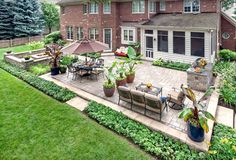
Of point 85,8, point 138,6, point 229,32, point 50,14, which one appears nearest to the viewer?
point 229,32

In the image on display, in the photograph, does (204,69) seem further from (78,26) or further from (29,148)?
(78,26)

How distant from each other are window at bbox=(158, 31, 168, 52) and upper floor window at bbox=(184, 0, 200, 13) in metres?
3.86

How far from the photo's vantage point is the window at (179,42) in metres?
16.4

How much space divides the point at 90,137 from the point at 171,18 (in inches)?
592

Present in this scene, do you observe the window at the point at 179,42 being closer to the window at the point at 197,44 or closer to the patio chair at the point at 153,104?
the window at the point at 197,44

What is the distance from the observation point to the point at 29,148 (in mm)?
6648

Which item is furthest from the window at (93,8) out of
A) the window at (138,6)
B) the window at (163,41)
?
the window at (163,41)

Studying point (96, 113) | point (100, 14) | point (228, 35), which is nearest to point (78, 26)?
point (100, 14)

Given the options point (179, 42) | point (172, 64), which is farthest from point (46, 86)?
point (179, 42)

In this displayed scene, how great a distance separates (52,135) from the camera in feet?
23.9

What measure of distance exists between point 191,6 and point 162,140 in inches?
612

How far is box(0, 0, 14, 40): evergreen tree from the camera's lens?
30.7 metres

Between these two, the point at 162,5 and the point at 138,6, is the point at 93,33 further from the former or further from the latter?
the point at 162,5

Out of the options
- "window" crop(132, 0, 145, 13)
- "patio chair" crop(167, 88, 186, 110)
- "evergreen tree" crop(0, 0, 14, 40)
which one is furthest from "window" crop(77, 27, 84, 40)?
"patio chair" crop(167, 88, 186, 110)
